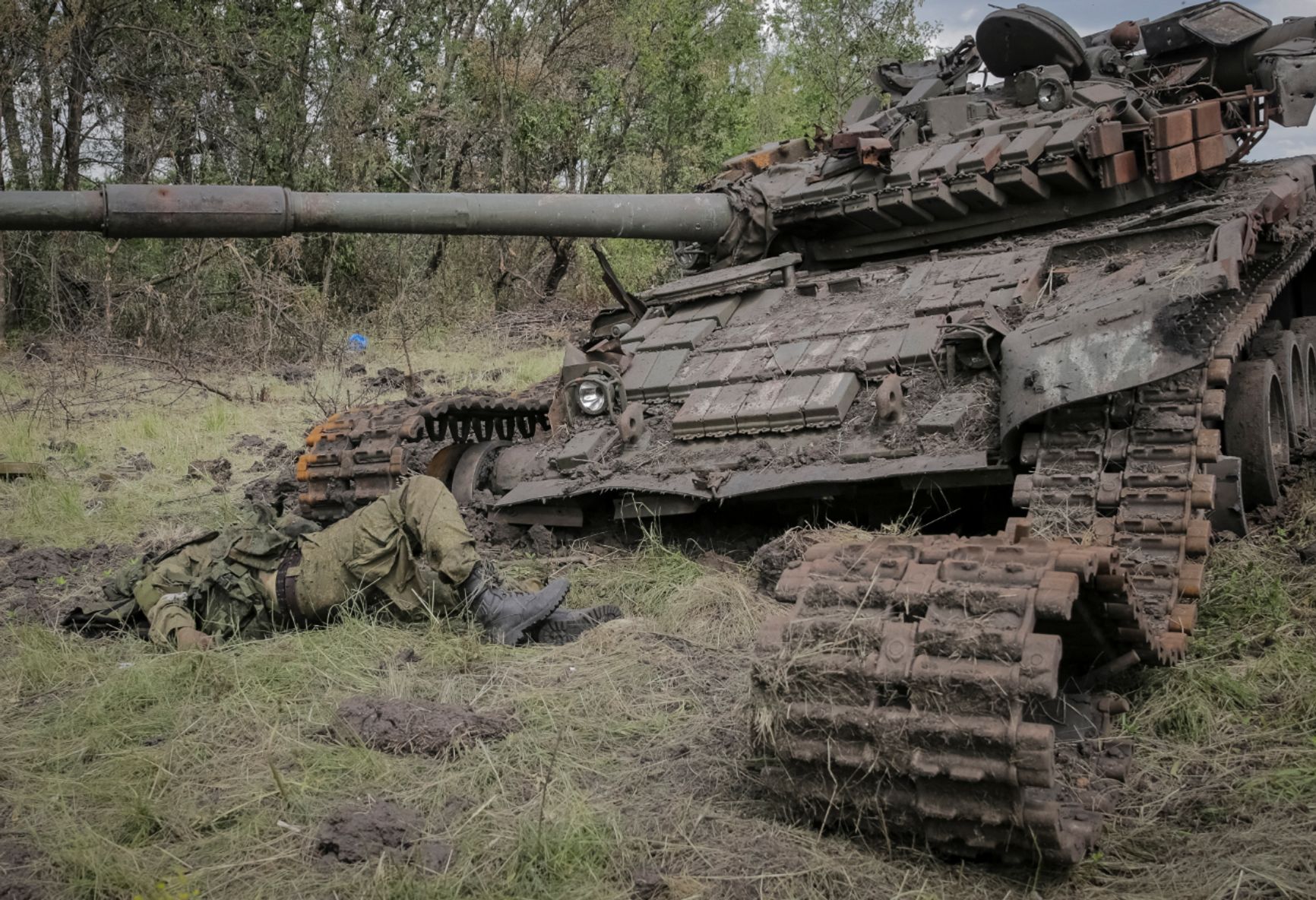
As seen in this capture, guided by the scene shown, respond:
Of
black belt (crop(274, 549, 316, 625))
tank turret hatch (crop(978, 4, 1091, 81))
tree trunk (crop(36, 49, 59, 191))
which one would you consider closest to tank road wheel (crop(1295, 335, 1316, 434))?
tank turret hatch (crop(978, 4, 1091, 81))

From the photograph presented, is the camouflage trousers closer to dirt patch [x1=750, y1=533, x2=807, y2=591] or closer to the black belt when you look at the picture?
the black belt

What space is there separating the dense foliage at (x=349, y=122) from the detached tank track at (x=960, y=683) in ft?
38.1

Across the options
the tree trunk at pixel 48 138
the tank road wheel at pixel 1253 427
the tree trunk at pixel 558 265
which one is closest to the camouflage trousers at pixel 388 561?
the tank road wheel at pixel 1253 427

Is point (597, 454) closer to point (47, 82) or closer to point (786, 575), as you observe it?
point (786, 575)

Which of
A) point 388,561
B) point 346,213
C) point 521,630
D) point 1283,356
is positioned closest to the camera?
point 521,630

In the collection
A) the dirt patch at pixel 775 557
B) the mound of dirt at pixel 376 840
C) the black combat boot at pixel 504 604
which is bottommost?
the mound of dirt at pixel 376 840

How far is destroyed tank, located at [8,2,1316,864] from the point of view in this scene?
3688mm

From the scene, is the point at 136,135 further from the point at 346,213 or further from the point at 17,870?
the point at 17,870

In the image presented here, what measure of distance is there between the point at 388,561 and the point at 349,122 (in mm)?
12345

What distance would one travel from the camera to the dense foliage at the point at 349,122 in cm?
1525

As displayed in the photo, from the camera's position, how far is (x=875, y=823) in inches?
148

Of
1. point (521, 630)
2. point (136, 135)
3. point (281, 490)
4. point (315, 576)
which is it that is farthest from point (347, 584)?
point (136, 135)

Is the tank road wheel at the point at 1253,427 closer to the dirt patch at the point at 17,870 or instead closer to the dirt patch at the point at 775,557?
the dirt patch at the point at 775,557

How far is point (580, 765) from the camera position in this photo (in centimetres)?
449
